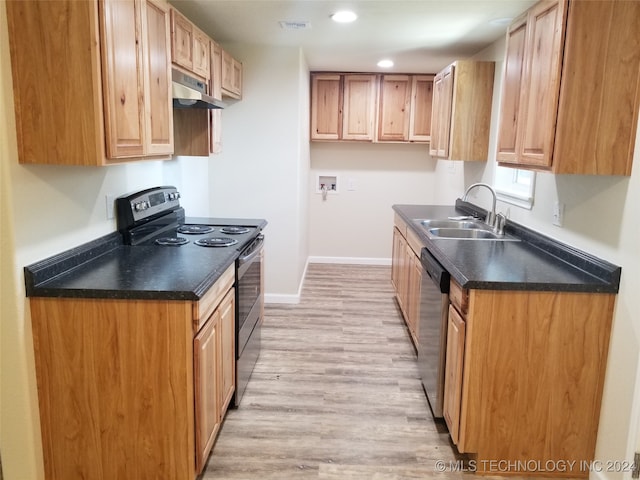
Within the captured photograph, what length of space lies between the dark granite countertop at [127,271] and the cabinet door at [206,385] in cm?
23

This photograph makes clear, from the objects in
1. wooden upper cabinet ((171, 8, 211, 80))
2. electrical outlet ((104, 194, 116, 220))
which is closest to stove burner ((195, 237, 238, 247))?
electrical outlet ((104, 194, 116, 220))

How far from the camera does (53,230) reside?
6.89ft

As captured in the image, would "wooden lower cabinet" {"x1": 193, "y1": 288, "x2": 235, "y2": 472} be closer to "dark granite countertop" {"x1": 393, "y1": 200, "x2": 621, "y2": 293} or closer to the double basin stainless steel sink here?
"dark granite countertop" {"x1": 393, "y1": 200, "x2": 621, "y2": 293}

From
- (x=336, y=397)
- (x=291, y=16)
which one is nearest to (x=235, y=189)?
(x=291, y=16)

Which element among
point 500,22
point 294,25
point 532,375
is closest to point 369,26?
point 294,25

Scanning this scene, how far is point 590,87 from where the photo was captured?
214 cm

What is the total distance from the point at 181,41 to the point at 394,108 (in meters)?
3.53

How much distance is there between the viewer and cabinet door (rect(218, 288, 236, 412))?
97.4 inches

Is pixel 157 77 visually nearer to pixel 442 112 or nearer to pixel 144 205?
pixel 144 205

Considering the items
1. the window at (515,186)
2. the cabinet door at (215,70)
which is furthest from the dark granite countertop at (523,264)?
the cabinet door at (215,70)

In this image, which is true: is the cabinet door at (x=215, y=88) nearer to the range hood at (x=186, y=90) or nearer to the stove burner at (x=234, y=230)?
the range hood at (x=186, y=90)

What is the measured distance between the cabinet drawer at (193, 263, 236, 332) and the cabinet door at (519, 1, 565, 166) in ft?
5.43

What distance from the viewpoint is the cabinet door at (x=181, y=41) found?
272cm

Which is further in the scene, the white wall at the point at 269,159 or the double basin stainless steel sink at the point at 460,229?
the white wall at the point at 269,159
